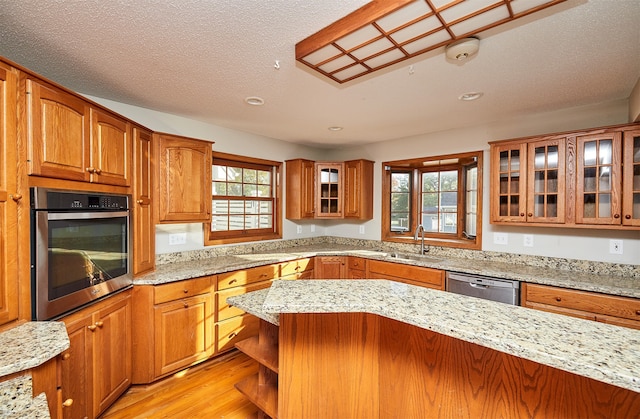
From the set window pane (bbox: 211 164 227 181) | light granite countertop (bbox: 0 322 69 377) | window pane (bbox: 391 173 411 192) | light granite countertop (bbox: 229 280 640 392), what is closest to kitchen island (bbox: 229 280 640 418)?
light granite countertop (bbox: 229 280 640 392)

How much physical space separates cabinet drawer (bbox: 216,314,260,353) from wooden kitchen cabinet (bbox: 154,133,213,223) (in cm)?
105

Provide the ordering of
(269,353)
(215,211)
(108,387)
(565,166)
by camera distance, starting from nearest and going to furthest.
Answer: (269,353), (108,387), (565,166), (215,211)

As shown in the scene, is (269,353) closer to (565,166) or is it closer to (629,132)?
(565,166)

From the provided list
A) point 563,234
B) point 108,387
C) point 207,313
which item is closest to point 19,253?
point 108,387

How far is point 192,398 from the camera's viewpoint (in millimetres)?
2230

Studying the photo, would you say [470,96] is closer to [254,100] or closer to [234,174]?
[254,100]

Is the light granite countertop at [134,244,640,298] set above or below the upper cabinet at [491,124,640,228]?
below

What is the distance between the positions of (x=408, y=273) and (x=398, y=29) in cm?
244

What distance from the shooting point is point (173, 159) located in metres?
2.63

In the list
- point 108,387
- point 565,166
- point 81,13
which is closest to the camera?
point 81,13

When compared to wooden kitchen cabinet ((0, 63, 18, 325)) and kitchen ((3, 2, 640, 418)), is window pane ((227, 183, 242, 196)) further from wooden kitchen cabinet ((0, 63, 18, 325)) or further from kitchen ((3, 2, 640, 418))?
wooden kitchen cabinet ((0, 63, 18, 325))

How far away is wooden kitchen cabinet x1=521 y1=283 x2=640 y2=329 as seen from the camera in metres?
2.01

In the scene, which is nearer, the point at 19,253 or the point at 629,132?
the point at 19,253

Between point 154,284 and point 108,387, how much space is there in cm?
72
